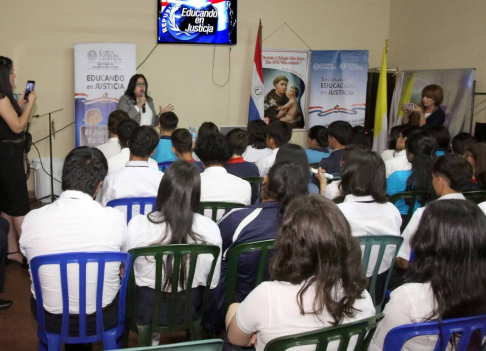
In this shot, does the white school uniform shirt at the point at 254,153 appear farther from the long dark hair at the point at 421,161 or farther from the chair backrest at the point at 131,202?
the chair backrest at the point at 131,202

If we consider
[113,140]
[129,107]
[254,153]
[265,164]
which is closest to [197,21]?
[129,107]

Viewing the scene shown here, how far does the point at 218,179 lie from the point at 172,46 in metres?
4.13

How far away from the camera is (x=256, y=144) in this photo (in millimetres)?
4785

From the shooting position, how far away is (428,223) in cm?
167

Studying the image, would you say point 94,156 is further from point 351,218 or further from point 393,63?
point 393,63

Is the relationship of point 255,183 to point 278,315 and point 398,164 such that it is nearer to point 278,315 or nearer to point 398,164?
point 398,164

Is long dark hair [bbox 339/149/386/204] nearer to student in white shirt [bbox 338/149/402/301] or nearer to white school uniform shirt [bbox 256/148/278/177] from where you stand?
student in white shirt [bbox 338/149/402/301]

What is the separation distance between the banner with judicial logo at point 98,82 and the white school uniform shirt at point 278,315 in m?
5.04

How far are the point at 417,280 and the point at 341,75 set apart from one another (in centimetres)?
588

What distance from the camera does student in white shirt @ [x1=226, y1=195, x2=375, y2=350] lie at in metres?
1.47

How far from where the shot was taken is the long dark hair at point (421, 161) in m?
3.38

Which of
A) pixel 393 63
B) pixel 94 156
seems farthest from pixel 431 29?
pixel 94 156

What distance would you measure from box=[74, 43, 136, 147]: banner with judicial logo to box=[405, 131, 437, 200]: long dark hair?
3.76m

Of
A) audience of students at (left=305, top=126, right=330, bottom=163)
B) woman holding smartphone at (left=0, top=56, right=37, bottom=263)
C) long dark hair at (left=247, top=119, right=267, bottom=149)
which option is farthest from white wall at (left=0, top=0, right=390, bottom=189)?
woman holding smartphone at (left=0, top=56, right=37, bottom=263)
